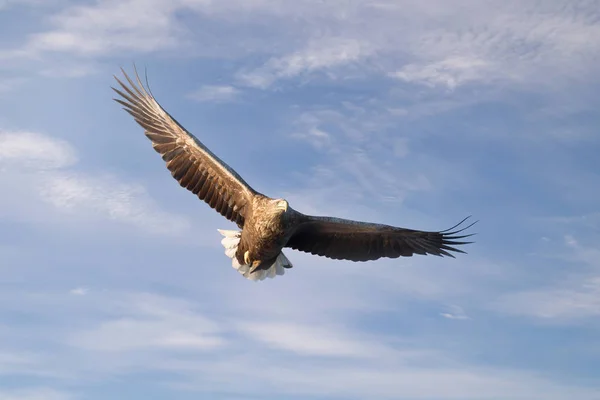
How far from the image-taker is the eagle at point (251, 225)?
13.1 meters

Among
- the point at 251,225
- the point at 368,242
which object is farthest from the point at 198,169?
the point at 368,242

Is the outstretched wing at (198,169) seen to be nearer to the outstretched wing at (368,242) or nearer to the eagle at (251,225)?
the eagle at (251,225)

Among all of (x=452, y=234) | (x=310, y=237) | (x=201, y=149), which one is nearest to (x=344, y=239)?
(x=310, y=237)

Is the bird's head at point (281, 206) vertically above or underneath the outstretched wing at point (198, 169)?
underneath

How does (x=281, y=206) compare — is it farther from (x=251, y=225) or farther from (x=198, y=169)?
(x=198, y=169)

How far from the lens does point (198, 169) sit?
1392cm

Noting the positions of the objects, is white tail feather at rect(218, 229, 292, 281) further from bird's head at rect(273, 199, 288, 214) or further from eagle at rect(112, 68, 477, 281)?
bird's head at rect(273, 199, 288, 214)

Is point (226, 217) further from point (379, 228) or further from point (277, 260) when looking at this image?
point (379, 228)

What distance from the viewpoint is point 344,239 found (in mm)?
14336

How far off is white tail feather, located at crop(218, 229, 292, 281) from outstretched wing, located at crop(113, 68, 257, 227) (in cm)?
60

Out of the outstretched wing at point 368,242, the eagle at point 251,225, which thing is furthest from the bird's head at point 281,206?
the outstretched wing at point 368,242

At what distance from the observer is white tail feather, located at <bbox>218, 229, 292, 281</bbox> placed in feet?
46.7

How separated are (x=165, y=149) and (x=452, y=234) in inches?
220

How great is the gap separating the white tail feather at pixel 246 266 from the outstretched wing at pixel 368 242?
38 centimetres
